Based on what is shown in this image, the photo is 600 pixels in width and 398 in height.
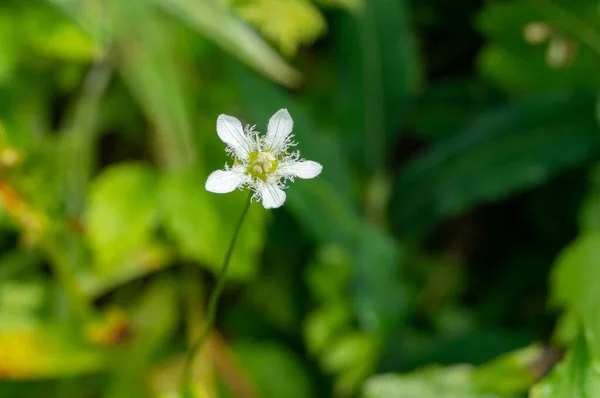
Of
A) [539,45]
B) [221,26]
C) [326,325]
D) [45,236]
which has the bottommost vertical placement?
[326,325]

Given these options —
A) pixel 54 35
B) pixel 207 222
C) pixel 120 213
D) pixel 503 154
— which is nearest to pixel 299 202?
pixel 207 222

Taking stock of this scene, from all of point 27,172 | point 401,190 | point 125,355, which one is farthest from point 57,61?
point 401,190

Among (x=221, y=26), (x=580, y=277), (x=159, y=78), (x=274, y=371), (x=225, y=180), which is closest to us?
(x=225, y=180)

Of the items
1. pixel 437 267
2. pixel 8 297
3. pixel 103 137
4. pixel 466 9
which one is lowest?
pixel 8 297

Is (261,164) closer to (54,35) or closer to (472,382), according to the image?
(472,382)

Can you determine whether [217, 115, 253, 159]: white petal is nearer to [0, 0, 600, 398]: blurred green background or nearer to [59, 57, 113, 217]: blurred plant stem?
[0, 0, 600, 398]: blurred green background

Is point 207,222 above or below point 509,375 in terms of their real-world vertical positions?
above

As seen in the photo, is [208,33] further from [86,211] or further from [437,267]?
[437,267]
